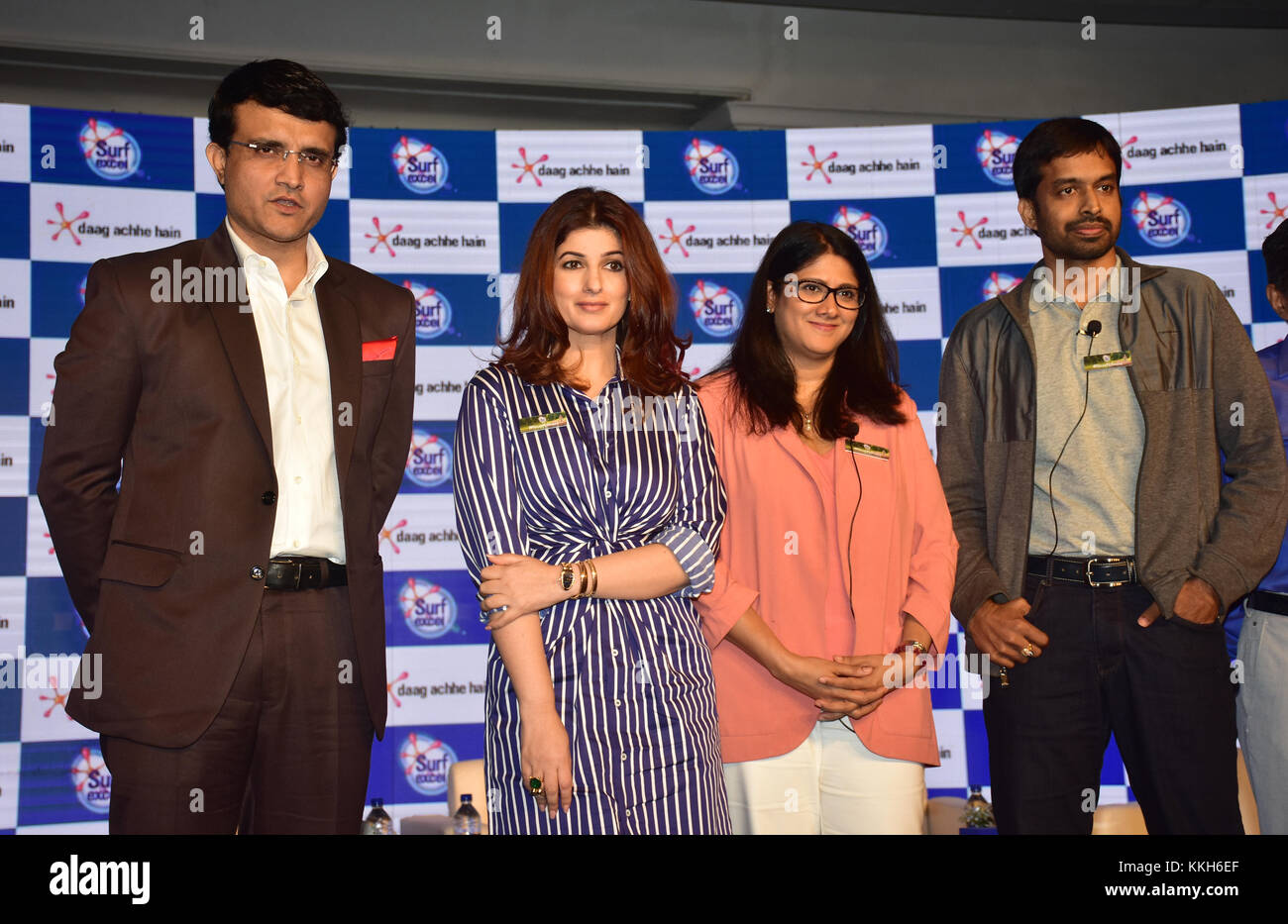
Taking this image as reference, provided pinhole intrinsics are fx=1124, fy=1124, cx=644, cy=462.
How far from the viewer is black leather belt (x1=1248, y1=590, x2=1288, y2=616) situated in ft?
8.71

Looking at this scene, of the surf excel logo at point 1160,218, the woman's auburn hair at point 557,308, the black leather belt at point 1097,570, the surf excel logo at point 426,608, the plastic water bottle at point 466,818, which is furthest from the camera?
the surf excel logo at point 1160,218

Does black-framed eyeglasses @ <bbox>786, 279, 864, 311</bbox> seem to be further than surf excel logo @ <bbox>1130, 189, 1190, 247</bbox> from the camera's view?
No

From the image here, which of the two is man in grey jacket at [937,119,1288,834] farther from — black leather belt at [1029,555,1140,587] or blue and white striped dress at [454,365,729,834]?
blue and white striped dress at [454,365,729,834]

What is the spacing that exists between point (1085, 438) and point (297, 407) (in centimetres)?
177

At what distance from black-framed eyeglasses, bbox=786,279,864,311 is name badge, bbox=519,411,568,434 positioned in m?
0.72

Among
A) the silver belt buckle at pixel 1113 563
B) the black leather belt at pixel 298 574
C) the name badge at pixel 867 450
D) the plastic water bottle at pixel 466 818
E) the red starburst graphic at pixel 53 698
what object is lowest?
the plastic water bottle at pixel 466 818

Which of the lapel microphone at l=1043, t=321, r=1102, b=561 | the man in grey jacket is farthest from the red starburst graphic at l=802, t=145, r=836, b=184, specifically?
the lapel microphone at l=1043, t=321, r=1102, b=561

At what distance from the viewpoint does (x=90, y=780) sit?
3.90m

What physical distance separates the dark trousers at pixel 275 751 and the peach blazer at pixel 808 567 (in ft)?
2.43

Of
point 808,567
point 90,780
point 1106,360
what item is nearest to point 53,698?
point 90,780

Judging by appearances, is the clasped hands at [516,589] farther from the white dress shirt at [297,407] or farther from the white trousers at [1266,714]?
the white trousers at [1266,714]

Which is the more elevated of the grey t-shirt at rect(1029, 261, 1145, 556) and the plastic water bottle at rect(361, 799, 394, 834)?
the grey t-shirt at rect(1029, 261, 1145, 556)

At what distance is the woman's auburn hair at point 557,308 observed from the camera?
2.22 meters

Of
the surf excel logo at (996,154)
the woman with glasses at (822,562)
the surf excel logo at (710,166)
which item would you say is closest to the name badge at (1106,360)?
the woman with glasses at (822,562)
